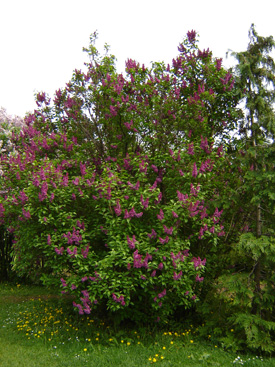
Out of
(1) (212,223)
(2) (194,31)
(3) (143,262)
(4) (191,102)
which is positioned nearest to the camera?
(3) (143,262)

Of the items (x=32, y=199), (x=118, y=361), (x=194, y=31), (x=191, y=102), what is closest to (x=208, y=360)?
(x=118, y=361)

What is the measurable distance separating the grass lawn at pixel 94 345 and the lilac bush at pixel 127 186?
381mm

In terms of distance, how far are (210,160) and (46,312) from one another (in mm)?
4666

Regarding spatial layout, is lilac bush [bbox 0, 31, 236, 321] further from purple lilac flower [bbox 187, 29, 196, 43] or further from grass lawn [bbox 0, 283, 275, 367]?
grass lawn [bbox 0, 283, 275, 367]

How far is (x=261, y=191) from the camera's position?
201 inches

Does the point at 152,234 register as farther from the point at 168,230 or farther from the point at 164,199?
the point at 164,199

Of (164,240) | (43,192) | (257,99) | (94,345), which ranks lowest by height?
(94,345)

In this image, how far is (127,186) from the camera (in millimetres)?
5305

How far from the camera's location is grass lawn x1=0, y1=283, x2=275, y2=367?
191 inches

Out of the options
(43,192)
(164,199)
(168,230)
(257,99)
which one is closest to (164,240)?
(168,230)

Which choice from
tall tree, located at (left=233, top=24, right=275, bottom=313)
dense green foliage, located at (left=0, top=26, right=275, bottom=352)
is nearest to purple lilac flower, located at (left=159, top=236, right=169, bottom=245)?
dense green foliage, located at (left=0, top=26, right=275, bottom=352)

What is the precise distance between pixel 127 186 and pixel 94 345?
2551mm

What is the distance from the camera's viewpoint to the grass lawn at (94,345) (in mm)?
4840

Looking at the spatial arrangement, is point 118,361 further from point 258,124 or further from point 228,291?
point 258,124
